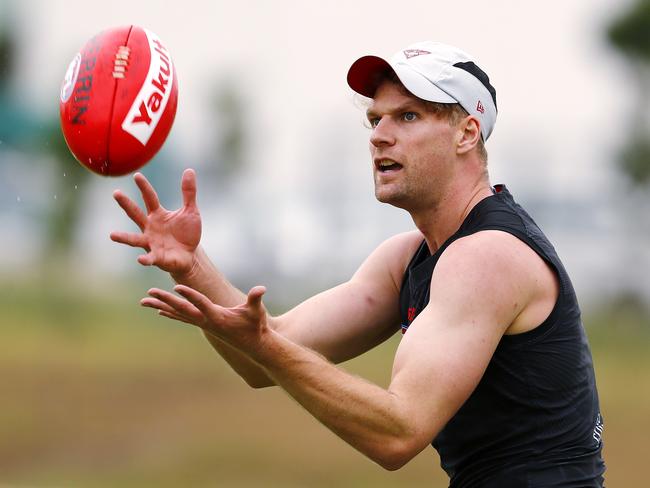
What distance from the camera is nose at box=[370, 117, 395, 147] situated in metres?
3.54

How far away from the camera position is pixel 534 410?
3248mm

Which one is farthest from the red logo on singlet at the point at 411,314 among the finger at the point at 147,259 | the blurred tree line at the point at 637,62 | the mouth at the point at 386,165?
the blurred tree line at the point at 637,62

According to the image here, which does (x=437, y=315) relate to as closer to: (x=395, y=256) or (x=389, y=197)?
(x=389, y=197)

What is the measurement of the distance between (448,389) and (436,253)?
2.20ft

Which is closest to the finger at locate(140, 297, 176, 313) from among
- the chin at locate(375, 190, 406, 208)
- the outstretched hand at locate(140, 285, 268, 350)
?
the outstretched hand at locate(140, 285, 268, 350)

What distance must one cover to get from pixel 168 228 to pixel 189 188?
16 cm

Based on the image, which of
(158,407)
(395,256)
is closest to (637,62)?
(158,407)

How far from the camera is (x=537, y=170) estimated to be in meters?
11.7

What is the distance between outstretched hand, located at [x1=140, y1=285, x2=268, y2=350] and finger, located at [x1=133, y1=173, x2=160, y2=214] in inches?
27.1

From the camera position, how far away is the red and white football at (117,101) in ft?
12.0

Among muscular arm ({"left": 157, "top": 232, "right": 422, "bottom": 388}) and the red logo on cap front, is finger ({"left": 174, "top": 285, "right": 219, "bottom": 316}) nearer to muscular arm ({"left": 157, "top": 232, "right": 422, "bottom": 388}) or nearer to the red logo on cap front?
muscular arm ({"left": 157, "top": 232, "right": 422, "bottom": 388})

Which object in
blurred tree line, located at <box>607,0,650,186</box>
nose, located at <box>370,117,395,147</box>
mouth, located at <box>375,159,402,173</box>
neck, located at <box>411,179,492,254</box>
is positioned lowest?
neck, located at <box>411,179,492,254</box>

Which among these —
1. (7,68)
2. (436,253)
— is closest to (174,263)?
(436,253)

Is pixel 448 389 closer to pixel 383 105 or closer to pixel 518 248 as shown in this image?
pixel 518 248
